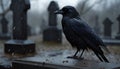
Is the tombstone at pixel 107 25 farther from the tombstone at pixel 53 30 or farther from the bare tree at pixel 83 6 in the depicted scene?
the bare tree at pixel 83 6

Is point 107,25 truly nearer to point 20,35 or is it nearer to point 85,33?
point 20,35

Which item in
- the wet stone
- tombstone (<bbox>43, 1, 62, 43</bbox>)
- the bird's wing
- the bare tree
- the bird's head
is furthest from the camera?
the bare tree

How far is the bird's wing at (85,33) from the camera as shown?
8562 millimetres

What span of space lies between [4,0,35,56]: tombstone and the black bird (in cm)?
449

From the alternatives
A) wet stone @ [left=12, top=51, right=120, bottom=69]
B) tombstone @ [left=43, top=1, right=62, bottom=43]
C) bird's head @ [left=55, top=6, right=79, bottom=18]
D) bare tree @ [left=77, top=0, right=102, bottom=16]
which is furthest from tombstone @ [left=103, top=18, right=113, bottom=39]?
bare tree @ [left=77, top=0, right=102, bottom=16]

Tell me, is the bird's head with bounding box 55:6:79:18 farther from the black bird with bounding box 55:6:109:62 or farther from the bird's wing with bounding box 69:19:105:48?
the bird's wing with bounding box 69:19:105:48

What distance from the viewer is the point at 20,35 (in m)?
13.5

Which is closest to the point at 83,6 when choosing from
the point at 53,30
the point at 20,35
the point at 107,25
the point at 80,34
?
the point at 107,25

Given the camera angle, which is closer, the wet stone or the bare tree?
the wet stone

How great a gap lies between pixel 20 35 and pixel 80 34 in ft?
17.2

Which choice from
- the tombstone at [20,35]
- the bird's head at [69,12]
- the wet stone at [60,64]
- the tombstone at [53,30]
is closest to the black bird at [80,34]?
the bird's head at [69,12]

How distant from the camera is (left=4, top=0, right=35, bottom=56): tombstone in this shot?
43.3 feet

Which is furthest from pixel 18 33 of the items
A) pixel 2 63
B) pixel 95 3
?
pixel 95 3

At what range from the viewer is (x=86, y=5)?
45.2 meters
